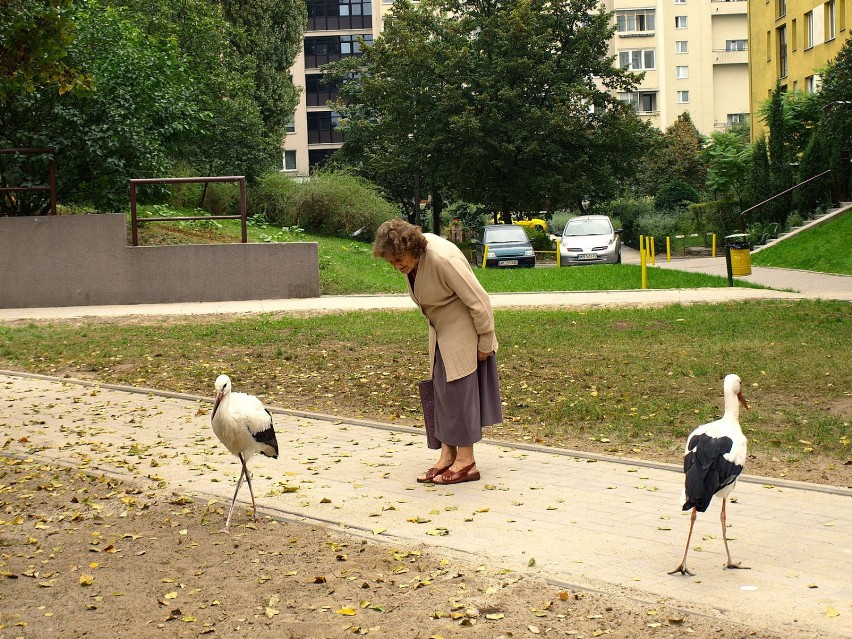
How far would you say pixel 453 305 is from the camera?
7.11 meters

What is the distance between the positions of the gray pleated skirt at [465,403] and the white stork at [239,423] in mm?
1228

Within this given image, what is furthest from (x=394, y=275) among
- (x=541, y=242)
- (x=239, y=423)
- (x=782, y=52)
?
(x=782, y=52)

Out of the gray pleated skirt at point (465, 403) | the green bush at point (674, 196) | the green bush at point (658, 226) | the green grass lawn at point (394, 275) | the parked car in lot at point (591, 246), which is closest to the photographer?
the gray pleated skirt at point (465, 403)

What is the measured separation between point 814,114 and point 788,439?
31.1m

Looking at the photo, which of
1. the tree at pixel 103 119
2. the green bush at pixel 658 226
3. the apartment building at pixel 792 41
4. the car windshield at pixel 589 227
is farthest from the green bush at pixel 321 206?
the apartment building at pixel 792 41

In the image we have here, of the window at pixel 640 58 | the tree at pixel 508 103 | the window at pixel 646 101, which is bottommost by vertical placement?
the tree at pixel 508 103

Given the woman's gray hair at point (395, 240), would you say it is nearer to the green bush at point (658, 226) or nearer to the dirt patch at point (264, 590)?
the dirt patch at point (264, 590)

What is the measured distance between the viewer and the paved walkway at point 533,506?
5125 mm

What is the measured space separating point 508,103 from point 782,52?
47.0 feet

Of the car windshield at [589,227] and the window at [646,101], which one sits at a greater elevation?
the window at [646,101]

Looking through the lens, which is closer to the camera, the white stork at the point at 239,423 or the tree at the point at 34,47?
the white stork at the point at 239,423

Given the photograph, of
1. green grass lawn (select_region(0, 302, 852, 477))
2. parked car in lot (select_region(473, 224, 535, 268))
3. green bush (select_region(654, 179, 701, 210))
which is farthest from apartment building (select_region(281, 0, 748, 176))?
green grass lawn (select_region(0, 302, 852, 477))

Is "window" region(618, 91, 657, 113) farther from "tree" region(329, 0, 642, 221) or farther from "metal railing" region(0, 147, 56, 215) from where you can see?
"metal railing" region(0, 147, 56, 215)

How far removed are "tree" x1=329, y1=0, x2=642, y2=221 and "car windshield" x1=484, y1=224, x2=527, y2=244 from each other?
24.6 feet
